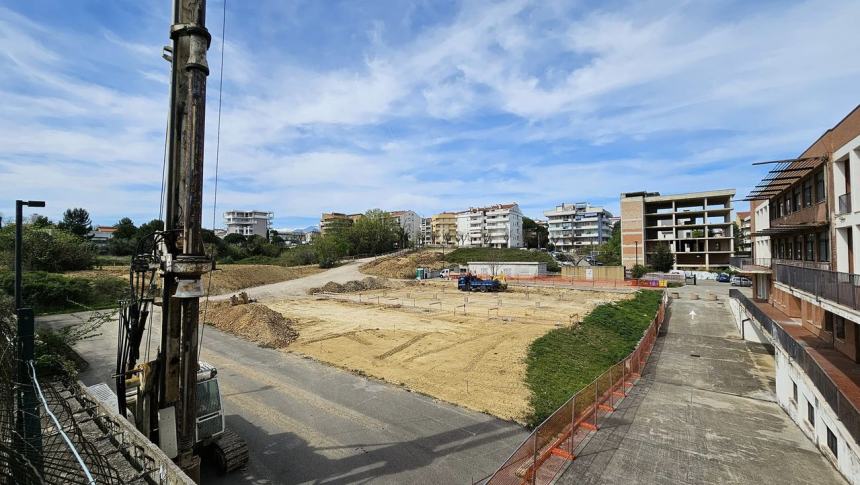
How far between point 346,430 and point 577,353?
12.9m

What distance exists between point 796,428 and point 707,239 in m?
65.4

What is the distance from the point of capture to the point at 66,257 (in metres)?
44.2

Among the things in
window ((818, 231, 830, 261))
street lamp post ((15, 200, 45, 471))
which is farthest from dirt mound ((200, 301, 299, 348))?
window ((818, 231, 830, 261))

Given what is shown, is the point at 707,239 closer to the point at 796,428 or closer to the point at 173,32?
the point at 796,428

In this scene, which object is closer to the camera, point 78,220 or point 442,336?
point 442,336

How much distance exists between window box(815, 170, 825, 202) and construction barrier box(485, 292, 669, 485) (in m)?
12.9

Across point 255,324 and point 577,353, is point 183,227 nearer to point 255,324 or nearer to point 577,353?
point 577,353

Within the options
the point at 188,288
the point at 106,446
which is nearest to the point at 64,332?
the point at 106,446

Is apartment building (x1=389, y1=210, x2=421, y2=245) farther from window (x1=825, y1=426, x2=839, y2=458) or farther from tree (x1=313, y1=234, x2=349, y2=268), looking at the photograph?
window (x1=825, y1=426, x2=839, y2=458)

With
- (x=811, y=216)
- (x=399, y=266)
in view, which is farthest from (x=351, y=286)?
(x=811, y=216)

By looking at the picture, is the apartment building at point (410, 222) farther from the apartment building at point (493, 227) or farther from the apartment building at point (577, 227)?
the apartment building at point (577, 227)

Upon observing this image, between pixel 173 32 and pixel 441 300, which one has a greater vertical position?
pixel 173 32

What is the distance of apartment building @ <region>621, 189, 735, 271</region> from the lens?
67500 mm

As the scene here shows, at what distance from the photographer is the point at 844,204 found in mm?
15539
